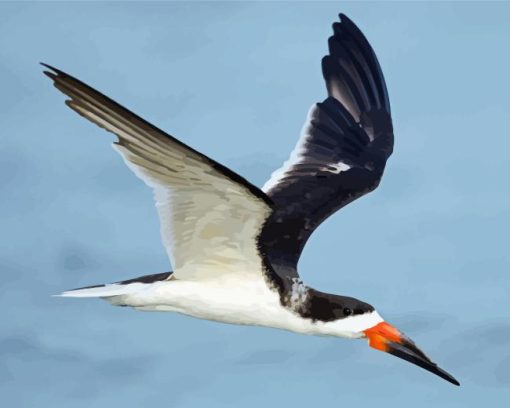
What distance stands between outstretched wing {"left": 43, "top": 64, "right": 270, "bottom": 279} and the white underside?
0.29 ft

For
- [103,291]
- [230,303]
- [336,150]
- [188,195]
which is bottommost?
[103,291]

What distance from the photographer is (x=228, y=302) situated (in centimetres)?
945

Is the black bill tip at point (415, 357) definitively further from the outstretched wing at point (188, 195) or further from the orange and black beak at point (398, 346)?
the outstretched wing at point (188, 195)

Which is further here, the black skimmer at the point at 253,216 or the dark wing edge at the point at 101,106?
the black skimmer at the point at 253,216

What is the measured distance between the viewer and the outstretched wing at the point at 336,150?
1070cm

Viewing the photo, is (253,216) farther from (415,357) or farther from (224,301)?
(415,357)

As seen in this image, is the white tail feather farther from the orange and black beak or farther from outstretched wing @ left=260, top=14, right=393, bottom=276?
the orange and black beak

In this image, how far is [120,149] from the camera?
792 cm

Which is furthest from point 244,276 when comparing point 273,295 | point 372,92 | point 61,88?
point 372,92

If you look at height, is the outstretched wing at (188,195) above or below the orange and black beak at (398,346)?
above

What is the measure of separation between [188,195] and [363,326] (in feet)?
5.67

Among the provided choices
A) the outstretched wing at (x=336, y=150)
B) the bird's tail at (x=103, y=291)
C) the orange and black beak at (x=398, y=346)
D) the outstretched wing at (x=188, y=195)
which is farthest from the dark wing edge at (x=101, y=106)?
the outstretched wing at (x=336, y=150)

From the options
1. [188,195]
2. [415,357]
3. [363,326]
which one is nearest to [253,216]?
[188,195]

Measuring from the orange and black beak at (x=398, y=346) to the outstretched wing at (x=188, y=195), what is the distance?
0.94m
